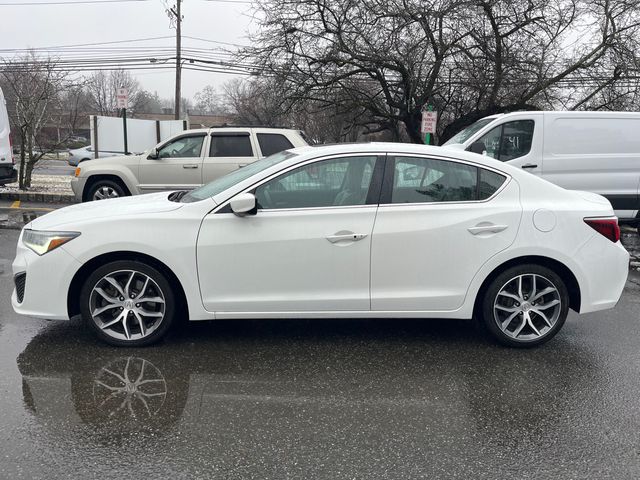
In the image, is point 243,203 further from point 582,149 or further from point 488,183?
point 582,149

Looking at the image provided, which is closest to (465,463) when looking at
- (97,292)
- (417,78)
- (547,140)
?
(97,292)

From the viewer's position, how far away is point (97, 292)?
406 centimetres

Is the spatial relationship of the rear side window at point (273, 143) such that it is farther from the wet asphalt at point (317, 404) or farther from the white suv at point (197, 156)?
the wet asphalt at point (317, 404)

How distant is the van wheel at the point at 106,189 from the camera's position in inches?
400

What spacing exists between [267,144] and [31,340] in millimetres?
6199

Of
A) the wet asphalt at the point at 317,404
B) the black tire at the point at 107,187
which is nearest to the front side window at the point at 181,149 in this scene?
the black tire at the point at 107,187

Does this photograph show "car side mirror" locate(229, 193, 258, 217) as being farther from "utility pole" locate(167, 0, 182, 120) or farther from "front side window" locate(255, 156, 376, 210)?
"utility pole" locate(167, 0, 182, 120)

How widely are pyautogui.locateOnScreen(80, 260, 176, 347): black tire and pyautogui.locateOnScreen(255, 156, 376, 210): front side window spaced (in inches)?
37.7

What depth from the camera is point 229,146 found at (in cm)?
986

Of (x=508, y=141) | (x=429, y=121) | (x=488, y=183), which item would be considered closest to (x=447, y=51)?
(x=429, y=121)

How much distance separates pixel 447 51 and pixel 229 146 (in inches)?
393

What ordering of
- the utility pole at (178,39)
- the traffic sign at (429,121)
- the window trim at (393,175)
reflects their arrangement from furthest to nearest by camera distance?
the utility pole at (178,39), the traffic sign at (429,121), the window trim at (393,175)

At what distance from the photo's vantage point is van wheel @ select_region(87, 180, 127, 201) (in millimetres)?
10156

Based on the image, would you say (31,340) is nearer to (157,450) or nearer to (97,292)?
(97,292)
